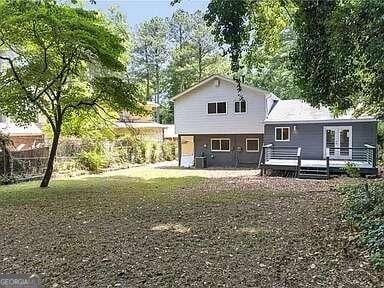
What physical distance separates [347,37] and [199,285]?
5545 mm

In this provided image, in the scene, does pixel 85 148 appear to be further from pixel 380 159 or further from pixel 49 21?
pixel 380 159

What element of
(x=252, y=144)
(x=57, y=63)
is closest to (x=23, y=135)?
(x=57, y=63)

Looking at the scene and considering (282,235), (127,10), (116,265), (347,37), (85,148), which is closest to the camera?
(116,265)

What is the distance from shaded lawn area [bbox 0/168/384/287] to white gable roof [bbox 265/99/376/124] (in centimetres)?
1121

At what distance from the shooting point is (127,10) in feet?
143

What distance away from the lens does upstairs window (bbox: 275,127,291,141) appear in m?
23.2

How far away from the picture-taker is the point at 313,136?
73.4 feet

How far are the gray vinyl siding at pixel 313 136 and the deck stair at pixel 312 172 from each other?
341 cm

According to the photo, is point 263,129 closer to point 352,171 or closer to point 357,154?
point 357,154

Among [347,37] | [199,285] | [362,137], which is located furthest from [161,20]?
[199,285]

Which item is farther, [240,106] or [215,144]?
[215,144]

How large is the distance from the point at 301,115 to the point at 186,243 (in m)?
18.0

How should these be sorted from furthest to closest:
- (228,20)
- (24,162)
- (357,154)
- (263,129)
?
1. (263,129)
2. (357,154)
3. (24,162)
4. (228,20)

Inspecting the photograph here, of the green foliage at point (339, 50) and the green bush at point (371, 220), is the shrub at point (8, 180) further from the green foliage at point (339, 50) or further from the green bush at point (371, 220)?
the green bush at point (371, 220)
